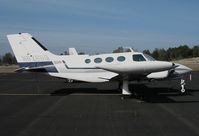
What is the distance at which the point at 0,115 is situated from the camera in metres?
7.17

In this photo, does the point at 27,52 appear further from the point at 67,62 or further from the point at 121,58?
the point at 121,58

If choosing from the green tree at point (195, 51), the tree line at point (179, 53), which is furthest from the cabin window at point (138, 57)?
the green tree at point (195, 51)

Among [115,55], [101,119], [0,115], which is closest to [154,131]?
[101,119]

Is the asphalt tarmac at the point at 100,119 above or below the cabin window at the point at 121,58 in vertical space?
below

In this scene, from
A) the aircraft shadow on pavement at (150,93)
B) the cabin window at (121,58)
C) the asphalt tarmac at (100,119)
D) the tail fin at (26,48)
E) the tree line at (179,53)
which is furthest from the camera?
the tree line at (179,53)

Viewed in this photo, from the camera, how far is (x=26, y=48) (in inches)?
449

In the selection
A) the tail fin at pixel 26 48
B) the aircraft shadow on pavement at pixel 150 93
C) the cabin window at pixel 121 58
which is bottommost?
the aircraft shadow on pavement at pixel 150 93

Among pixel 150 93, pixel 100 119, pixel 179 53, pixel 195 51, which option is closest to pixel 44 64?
pixel 100 119

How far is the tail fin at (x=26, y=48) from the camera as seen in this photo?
11290 mm

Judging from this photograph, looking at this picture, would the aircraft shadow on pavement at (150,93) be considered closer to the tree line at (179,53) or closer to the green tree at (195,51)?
the tree line at (179,53)

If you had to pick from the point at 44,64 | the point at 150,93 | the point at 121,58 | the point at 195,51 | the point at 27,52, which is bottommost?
the point at 150,93

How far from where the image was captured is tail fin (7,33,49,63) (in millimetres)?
11290

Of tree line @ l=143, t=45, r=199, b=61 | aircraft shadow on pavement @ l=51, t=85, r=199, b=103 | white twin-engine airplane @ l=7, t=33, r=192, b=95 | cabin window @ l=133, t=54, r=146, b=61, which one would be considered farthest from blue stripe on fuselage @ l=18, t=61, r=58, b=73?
tree line @ l=143, t=45, r=199, b=61

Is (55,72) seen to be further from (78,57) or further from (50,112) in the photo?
(50,112)
